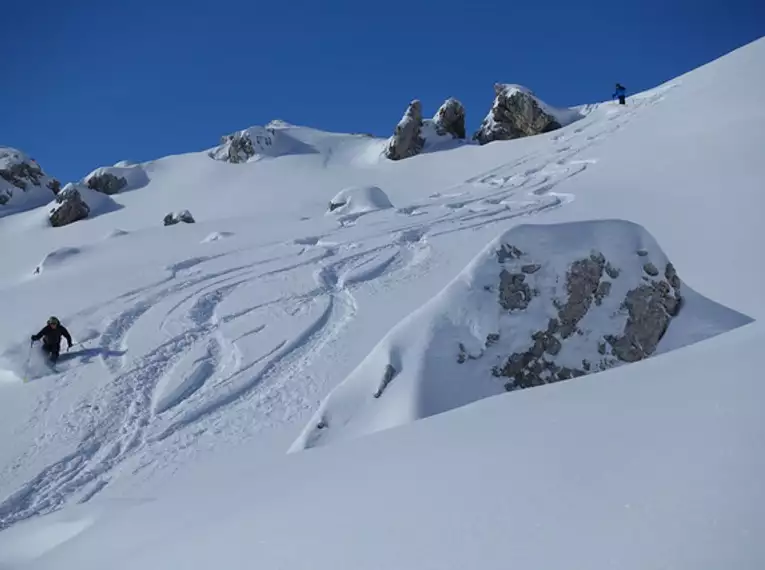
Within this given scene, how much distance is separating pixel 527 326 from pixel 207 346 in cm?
507

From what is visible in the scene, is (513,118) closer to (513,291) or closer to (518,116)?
(518,116)

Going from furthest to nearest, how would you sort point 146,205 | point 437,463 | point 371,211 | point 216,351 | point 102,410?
point 146,205
point 371,211
point 216,351
point 102,410
point 437,463

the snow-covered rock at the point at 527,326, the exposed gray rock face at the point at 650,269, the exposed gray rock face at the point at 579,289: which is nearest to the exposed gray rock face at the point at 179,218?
the snow-covered rock at the point at 527,326

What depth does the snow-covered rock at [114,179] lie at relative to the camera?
107 feet

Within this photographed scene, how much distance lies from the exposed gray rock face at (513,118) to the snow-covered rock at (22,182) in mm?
27155

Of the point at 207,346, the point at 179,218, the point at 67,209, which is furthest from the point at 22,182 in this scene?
the point at 207,346

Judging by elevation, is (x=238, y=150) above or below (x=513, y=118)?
above

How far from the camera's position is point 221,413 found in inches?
280

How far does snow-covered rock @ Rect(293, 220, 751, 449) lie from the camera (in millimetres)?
5391

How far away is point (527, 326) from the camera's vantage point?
630 centimetres

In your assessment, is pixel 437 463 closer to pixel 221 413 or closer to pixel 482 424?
pixel 482 424

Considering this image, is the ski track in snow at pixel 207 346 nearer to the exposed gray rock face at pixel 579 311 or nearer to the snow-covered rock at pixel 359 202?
the snow-covered rock at pixel 359 202

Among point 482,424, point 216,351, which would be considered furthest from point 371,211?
point 482,424

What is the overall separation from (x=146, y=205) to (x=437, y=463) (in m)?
29.4
